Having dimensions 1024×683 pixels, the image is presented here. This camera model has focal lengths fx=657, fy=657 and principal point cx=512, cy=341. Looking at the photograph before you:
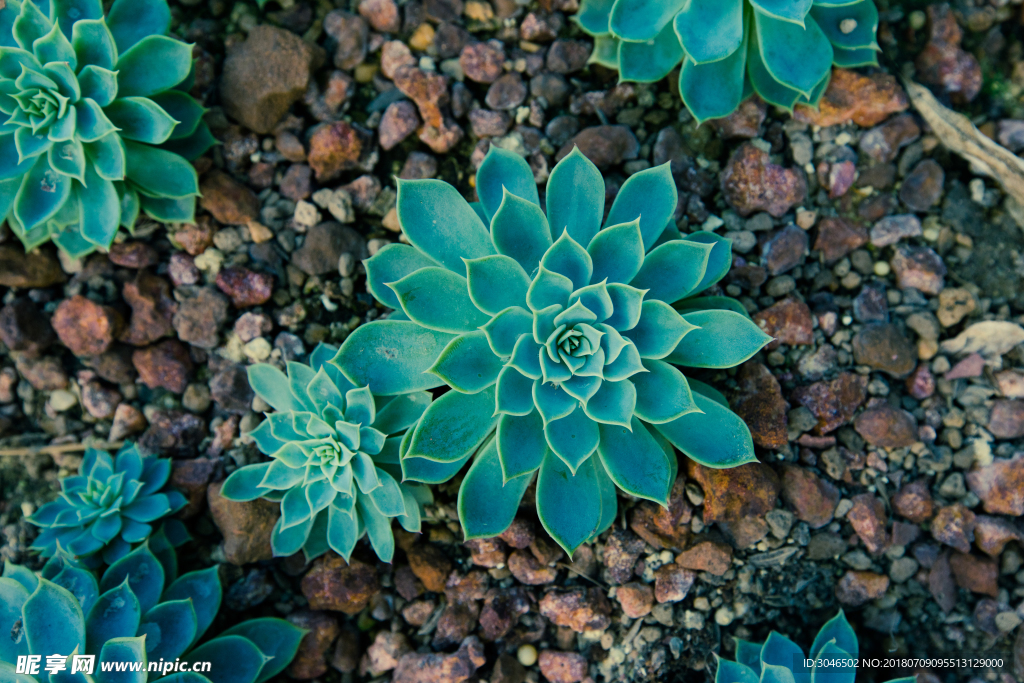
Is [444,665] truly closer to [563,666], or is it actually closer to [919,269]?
[563,666]

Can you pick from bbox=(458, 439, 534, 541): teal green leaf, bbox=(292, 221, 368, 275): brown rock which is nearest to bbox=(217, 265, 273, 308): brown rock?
bbox=(292, 221, 368, 275): brown rock

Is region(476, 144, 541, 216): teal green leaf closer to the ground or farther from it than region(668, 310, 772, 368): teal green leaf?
farther from it

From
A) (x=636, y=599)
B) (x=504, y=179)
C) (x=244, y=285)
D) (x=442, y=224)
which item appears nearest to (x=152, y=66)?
(x=244, y=285)

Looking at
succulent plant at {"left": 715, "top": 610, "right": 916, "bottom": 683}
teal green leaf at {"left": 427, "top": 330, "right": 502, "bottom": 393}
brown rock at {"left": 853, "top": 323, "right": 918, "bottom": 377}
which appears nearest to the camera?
teal green leaf at {"left": 427, "top": 330, "right": 502, "bottom": 393}

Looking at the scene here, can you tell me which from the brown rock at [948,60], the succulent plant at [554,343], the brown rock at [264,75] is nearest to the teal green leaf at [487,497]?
the succulent plant at [554,343]

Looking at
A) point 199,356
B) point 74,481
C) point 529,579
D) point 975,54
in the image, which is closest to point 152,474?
point 74,481

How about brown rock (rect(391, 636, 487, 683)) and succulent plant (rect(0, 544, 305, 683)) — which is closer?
succulent plant (rect(0, 544, 305, 683))

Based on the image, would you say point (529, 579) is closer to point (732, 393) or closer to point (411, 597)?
point (411, 597)

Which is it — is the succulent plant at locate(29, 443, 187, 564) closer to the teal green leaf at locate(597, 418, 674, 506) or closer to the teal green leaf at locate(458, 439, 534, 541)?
the teal green leaf at locate(458, 439, 534, 541)
